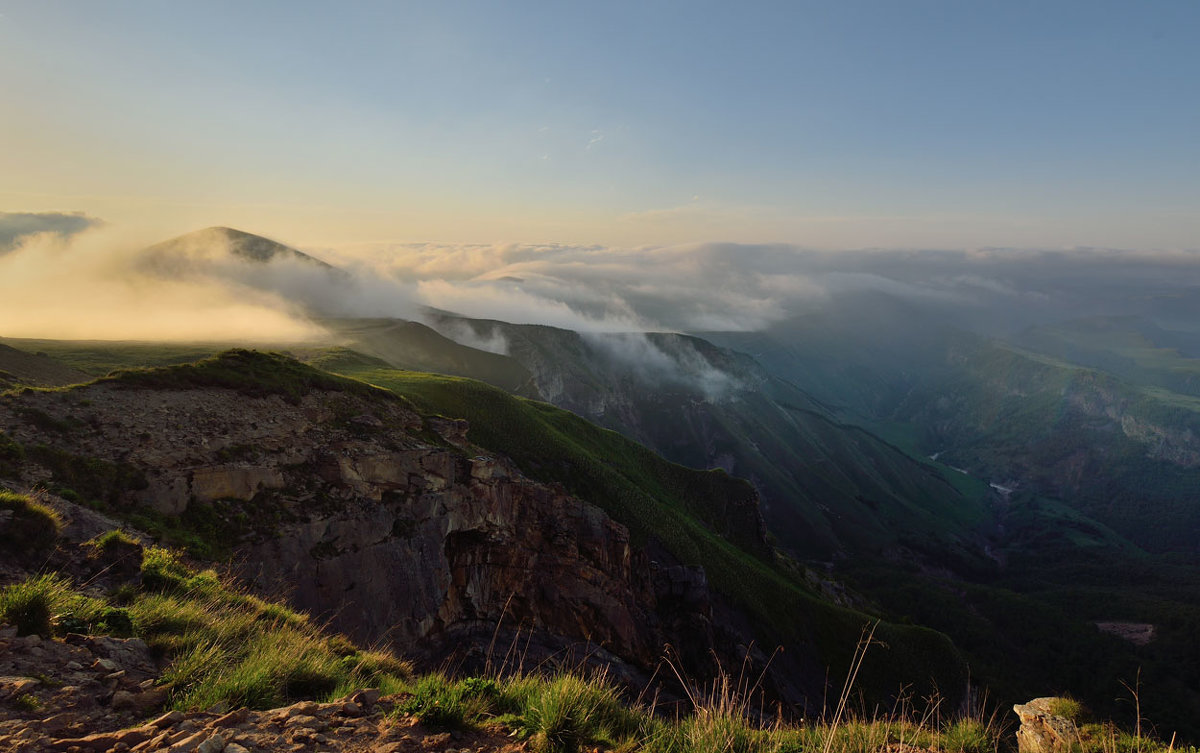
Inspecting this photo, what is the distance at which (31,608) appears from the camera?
7027 mm

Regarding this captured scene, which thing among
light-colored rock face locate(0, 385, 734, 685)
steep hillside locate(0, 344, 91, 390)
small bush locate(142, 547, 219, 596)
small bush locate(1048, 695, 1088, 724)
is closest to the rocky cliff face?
light-colored rock face locate(0, 385, 734, 685)

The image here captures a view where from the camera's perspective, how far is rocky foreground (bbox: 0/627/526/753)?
5.34 m

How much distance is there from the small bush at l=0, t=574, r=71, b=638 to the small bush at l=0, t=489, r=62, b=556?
18.4 feet

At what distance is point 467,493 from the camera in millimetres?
34562

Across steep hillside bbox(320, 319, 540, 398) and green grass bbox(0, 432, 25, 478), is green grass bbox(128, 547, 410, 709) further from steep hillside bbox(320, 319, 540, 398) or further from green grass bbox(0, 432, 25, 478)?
steep hillside bbox(320, 319, 540, 398)

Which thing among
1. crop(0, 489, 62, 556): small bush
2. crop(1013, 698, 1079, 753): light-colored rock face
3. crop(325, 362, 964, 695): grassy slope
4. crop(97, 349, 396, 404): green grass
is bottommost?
crop(325, 362, 964, 695): grassy slope

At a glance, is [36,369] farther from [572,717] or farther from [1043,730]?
[1043,730]

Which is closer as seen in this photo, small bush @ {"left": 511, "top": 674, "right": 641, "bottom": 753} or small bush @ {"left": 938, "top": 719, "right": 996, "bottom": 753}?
small bush @ {"left": 511, "top": 674, "right": 641, "bottom": 753}

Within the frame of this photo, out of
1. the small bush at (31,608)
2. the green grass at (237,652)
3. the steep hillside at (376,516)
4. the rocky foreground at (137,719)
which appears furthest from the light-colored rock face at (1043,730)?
the small bush at (31,608)

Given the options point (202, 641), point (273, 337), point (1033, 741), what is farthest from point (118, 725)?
point (273, 337)

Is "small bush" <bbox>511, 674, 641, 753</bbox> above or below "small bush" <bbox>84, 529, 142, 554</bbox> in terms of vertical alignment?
below

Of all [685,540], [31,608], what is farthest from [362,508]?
[685,540]

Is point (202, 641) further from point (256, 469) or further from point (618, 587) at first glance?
point (618, 587)

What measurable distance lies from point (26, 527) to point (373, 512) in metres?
16.9
